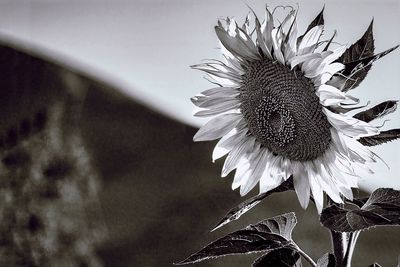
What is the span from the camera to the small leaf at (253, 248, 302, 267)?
78cm

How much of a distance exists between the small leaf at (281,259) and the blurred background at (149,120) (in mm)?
358

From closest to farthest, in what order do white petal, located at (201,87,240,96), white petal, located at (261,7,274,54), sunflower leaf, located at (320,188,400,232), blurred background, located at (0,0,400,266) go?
sunflower leaf, located at (320,188,400,232) < white petal, located at (261,7,274,54) < white petal, located at (201,87,240,96) < blurred background, located at (0,0,400,266)

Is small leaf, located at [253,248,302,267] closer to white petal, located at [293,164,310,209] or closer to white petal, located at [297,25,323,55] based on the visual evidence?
Result: white petal, located at [293,164,310,209]

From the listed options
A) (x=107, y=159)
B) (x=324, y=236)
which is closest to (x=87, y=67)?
(x=107, y=159)

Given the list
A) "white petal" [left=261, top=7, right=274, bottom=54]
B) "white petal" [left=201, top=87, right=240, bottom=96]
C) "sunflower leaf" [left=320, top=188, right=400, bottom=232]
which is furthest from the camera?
"white petal" [left=201, top=87, right=240, bottom=96]

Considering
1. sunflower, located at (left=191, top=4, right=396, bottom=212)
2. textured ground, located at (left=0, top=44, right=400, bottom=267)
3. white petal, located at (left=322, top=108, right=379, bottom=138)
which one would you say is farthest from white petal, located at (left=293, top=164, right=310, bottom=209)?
textured ground, located at (left=0, top=44, right=400, bottom=267)

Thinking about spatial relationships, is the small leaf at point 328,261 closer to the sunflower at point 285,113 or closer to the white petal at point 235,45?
the sunflower at point 285,113

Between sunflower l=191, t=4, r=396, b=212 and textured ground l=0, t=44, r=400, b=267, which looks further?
textured ground l=0, t=44, r=400, b=267

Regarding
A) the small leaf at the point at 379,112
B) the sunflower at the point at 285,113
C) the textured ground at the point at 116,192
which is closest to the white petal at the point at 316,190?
the sunflower at the point at 285,113

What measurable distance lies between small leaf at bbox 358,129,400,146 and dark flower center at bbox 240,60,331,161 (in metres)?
0.05

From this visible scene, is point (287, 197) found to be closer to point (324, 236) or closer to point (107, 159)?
point (324, 236)

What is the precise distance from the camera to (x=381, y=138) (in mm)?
747

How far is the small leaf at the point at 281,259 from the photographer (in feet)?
2.55

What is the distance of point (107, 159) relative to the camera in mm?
1264
